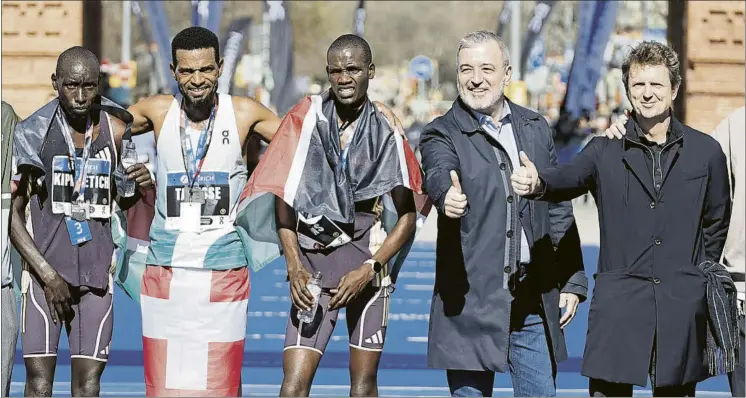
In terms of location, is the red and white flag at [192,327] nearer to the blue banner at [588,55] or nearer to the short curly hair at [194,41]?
the short curly hair at [194,41]

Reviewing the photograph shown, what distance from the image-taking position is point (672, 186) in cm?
605

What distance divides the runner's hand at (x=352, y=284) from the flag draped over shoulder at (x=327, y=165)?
25cm

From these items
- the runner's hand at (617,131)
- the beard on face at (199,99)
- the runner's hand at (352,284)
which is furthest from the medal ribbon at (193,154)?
the runner's hand at (617,131)

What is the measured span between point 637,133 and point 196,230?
7.00 feet

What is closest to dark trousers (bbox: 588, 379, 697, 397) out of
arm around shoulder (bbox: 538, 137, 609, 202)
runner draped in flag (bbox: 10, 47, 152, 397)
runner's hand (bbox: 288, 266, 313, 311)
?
arm around shoulder (bbox: 538, 137, 609, 202)

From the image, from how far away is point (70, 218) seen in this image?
6.70 metres

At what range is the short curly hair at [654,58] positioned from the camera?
604 cm

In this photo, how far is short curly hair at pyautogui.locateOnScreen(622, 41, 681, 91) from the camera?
19.8 ft

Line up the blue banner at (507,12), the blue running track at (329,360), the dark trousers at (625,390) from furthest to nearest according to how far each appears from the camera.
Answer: the blue banner at (507,12) → the blue running track at (329,360) → the dark trousers at (625,390)

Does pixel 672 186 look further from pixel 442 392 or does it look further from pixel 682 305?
pixel 442 392

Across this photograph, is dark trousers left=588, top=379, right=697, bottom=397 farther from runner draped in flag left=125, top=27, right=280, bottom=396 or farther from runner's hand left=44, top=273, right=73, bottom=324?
runner's hand left=44, top=273, right=73, bottom=324

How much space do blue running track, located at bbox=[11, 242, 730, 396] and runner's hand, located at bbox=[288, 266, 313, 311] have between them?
3.03 metres

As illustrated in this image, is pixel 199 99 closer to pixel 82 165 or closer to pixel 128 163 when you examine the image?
pixel 128 163

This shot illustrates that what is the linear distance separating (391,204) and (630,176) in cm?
117
